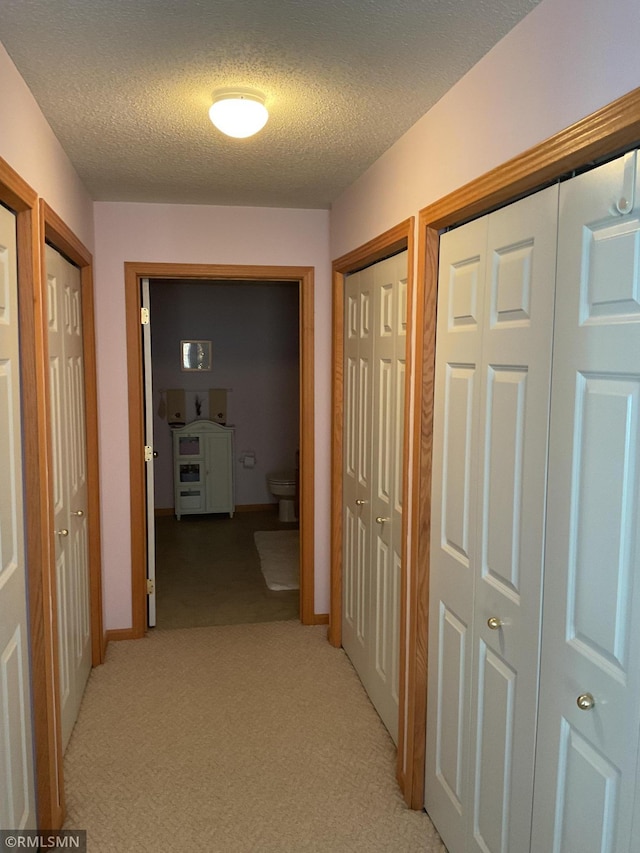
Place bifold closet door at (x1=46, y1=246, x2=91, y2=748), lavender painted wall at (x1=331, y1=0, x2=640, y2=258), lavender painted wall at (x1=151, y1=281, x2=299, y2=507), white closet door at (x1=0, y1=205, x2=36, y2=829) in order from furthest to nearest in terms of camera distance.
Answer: lavender painted wall at (x1=151, y1=281, x2=299, y2=507)
bifold closet door at (x1=46, y1=246, x2=91, y2=748)
white closet door at (x1=0, y1=205, x2=36, y2=829)
lavender painted wall at (x1=331, y1=0, x2=640, y2=258)

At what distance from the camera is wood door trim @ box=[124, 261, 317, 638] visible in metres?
3.54

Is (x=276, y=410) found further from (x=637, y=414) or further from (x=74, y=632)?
(x=637, y=414)

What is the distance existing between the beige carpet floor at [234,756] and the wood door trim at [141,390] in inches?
17.7

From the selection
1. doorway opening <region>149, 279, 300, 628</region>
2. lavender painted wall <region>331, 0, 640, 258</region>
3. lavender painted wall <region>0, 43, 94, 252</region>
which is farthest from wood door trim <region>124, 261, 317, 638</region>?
doorway opening <region>149, 279, 300, 628</region>

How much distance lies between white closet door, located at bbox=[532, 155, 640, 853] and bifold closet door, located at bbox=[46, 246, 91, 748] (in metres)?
1.77

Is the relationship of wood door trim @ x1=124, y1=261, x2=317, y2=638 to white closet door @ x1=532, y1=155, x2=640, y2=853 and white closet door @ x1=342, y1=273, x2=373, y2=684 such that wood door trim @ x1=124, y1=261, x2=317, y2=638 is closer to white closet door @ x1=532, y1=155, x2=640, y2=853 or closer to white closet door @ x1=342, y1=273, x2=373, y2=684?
white closet door @ x1=342, y1=273, x2=373, y2=684

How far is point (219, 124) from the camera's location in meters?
2.01

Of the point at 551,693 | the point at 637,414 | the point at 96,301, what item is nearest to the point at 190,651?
the point at 96,301

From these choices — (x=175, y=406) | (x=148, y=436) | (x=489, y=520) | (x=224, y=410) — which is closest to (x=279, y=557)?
(x=148, y=436)

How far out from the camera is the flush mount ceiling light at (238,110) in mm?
1955

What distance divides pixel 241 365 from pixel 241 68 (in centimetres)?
483

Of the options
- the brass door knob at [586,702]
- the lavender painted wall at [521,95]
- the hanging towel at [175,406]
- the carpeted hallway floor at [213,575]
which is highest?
the lavender painted wall at [521,95]

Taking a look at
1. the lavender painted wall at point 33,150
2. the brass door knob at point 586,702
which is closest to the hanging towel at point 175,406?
the lavender painted wall at point 33,150

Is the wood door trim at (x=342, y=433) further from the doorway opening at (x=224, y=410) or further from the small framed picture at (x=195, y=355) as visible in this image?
the small framed picture at (x=195, y=355)
